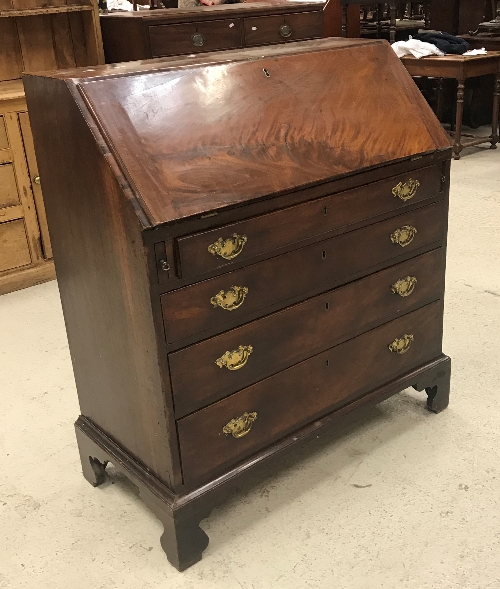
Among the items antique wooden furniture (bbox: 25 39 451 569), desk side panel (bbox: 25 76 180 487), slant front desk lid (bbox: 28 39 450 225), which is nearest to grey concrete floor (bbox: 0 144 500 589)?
antique wooden furniture (bbox: 25 39 451 569)

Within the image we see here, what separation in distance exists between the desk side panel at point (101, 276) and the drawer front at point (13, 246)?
1.54 m

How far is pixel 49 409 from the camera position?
236 centimetres

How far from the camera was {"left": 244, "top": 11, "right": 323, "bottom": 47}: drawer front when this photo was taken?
3330mm

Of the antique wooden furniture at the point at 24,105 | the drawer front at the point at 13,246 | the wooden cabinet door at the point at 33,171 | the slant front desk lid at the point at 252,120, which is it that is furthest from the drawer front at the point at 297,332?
the drawer front at the point at 13,246

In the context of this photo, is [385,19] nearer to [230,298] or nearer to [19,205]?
[19,205]

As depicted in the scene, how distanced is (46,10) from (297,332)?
7.59 ft

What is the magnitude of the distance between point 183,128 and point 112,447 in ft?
2.82

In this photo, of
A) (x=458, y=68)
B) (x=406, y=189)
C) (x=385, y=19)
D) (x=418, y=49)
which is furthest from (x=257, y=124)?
(x=385, y=19)

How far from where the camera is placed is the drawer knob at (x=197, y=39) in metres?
3.15

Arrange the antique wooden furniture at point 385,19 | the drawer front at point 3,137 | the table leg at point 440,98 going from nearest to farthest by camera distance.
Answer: the drawer front at point 3,137 < the antique wooden furniture at point 385,19 < the table leg at point 440,98

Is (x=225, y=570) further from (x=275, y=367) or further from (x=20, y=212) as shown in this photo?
(x=20, y=212)

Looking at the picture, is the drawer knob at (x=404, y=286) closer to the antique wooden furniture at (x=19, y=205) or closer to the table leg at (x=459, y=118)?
the antique wooden furniture at (x=19, y=205)

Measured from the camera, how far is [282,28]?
3395 mm

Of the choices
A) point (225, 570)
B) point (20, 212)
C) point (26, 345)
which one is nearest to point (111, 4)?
point (20, 212)
